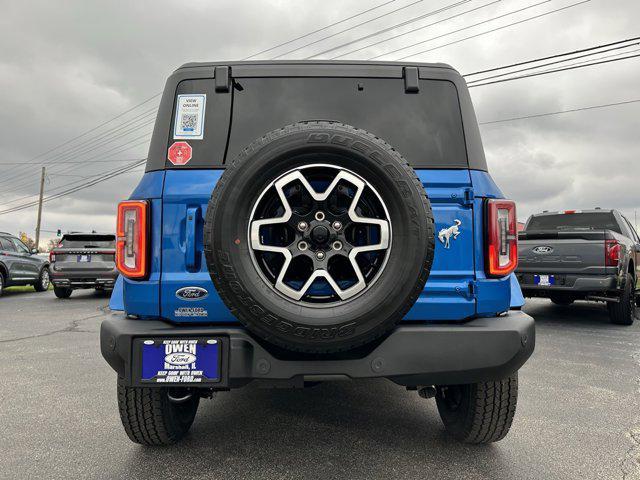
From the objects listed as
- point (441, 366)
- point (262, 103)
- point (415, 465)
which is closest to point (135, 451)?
point (415, 465)

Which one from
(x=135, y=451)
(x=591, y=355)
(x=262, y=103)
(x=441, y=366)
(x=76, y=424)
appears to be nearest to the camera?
(x=441, y=366)

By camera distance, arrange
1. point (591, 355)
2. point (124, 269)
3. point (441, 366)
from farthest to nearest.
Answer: point (591, 355) → point (124, 269) → point (441, 366)

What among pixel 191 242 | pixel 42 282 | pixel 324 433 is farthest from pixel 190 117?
pixel 42 282

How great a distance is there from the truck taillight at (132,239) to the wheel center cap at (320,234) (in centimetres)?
86

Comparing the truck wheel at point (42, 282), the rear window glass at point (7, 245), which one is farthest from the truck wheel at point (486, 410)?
the truck wheel at point (42, 282)

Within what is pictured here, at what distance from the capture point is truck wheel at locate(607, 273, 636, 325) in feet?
24.0

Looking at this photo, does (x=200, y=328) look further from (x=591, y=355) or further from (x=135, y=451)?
(x=591, y=355)

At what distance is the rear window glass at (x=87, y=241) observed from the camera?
11727 millimetres

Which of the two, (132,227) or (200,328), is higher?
(132,227)

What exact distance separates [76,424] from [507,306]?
2847mm

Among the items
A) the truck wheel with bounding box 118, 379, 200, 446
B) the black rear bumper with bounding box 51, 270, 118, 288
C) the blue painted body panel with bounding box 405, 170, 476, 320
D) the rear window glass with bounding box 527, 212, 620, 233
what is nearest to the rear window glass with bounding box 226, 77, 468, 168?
the blue painted body panel with bounding box 405, 170, 476, 320

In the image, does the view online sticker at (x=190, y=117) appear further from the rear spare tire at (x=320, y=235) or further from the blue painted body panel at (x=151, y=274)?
the rear spare tire at (x=320, y=235)

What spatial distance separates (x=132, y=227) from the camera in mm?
2229

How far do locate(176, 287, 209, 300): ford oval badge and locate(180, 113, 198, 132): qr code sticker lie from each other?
2.74 feet
